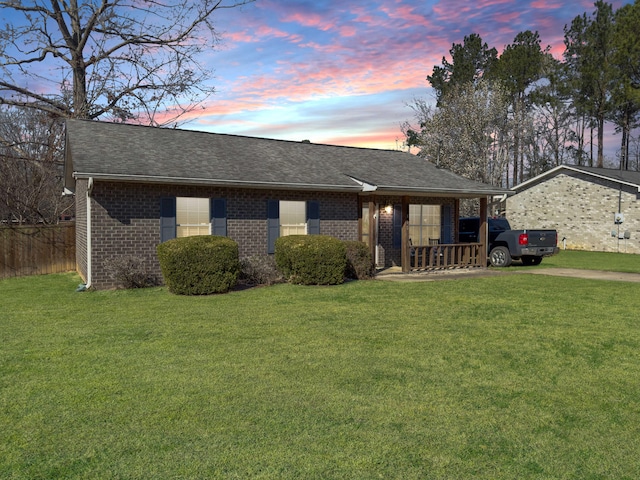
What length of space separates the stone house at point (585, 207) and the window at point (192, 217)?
22933 millimetres

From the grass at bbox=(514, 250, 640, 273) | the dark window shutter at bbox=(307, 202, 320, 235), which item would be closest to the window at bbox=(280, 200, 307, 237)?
the dark window shutter at bbox=(307, 202, 320, 235)

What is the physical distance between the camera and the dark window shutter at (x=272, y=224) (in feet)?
52.2

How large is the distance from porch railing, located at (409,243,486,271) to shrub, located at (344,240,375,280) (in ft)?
9.16

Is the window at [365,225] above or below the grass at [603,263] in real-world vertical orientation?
above

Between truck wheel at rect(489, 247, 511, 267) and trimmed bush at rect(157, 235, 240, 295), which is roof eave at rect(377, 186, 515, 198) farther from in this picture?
trimmed bush at rect(157, 235, 240, 295)

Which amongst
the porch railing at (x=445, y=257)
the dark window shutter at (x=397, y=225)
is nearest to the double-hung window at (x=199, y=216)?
the porch railing at (x=445, y=257)

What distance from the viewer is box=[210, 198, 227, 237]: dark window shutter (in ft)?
49.2

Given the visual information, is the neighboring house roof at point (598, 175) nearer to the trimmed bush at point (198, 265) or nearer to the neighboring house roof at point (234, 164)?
the neighboring house roof at point (234, 164)

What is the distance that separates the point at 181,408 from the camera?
16.9ft

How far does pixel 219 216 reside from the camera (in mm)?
15062

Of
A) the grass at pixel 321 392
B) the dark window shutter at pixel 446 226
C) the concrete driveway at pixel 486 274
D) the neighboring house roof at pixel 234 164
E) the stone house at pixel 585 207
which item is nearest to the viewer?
the grass at pixel 321 392

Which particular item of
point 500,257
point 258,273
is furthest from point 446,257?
point 258,273

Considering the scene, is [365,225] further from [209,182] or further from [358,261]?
[209,182]

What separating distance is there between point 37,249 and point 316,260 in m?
9.55
